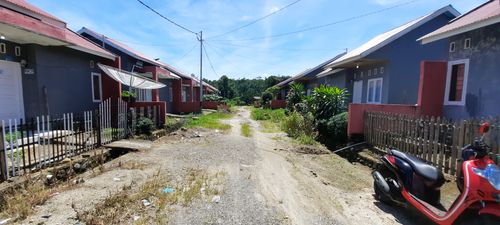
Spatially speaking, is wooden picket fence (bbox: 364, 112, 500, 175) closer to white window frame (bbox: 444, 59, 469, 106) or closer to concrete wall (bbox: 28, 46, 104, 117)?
white window frame (bbox: 444, 59, 469, 106)

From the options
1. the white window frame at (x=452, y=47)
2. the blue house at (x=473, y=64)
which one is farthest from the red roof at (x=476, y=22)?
the white window frame at (x=452, y=47)

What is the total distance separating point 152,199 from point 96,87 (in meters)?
9.75

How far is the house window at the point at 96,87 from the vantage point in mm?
11719

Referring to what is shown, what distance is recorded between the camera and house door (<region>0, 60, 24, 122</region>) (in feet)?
26.9

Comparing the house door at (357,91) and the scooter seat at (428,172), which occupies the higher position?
the house door at (357,91)

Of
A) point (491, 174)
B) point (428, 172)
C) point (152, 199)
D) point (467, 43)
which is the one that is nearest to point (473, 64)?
point (467, 43)

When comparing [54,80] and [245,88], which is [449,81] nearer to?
[54,80]

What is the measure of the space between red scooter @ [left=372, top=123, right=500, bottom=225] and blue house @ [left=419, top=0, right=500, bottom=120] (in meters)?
4.89

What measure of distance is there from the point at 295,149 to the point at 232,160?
2.77 metres

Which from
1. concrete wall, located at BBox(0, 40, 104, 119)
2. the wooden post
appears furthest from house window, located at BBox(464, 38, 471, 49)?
concrete wall, located at BBox(0, 40, 104, 119)

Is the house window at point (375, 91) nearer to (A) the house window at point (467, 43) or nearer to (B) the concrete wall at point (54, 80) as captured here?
(A) the house window at point (467, 43)

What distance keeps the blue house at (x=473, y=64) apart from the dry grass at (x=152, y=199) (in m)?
7.46

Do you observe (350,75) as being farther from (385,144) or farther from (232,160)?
(232,160)

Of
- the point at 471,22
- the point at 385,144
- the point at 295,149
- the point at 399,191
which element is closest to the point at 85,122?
the point at 295,149
